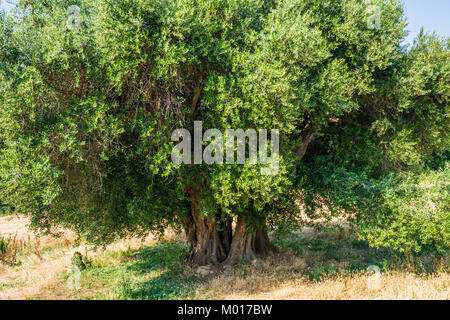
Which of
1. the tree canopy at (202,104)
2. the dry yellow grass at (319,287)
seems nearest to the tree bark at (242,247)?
the dry yellow grass at (319,287)

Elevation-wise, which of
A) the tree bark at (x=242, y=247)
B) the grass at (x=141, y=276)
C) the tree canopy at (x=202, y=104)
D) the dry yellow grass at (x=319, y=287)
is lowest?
the grass at (x=141, y=276)

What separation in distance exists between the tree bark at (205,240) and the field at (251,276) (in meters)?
0.47

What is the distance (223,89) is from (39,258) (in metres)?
13.8

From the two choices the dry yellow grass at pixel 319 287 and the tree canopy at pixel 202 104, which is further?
the dry yellow grass at pixel 319 287

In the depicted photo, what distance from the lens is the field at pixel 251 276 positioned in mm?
9172

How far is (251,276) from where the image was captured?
1034 cm

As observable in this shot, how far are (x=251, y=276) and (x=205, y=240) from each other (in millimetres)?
2605

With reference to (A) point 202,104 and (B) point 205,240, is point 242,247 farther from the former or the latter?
(A) point 202,104

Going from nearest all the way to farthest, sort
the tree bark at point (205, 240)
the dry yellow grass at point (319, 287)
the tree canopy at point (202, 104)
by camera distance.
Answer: the tree canopy at point (202, 104) → the dry yellow grass at point (319, 287) → the tree bark at point (205, 240)

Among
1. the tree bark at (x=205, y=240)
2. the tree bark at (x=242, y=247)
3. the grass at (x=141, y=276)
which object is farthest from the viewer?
the tree bark at (x=205, y=240)

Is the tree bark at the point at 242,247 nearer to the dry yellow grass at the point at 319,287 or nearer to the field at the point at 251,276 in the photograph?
the field at the point at 251,276

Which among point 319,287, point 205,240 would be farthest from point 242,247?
point 319,287

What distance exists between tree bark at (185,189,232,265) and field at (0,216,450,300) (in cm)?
47
